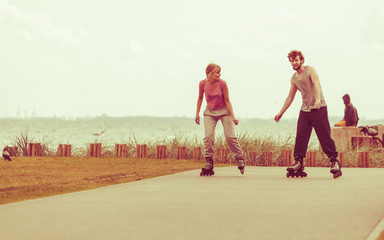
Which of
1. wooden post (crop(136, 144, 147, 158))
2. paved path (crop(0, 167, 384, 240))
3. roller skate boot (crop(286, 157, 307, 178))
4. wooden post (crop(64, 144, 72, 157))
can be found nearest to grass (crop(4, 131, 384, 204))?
wooden post (crop(136, 144, 147, 158))

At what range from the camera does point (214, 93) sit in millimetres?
11422

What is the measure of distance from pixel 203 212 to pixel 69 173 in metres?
5.73

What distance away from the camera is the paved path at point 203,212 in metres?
5.66

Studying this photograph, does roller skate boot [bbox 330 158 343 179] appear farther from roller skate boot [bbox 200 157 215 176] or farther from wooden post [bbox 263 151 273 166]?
wooden post [bbox 263 151 273 166]

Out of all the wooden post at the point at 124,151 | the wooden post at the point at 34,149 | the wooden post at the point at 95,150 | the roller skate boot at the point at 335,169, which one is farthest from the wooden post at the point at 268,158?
the wooden post at the point at 34,149

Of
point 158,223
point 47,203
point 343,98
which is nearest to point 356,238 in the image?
point 158,223

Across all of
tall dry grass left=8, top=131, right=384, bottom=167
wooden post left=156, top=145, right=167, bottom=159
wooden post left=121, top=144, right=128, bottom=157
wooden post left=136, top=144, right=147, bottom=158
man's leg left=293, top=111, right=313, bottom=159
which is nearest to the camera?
man's leg left=293, top=111, right=313, bottom=159

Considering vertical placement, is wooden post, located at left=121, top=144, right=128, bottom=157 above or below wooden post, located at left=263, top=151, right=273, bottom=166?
above

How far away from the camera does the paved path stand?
5.66m

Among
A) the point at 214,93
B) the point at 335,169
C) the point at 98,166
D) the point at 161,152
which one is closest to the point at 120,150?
the point at 161,152

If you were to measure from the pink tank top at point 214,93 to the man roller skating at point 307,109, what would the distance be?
1.03 metres

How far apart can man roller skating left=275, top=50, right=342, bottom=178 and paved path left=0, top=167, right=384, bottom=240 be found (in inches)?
48.4

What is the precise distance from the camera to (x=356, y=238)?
5418 millimetres

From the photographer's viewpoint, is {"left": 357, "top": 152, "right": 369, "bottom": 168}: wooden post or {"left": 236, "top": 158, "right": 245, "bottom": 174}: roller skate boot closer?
{"left": 236, "top": 158, "right": 245, "bottom": 174}: roller skate boot
